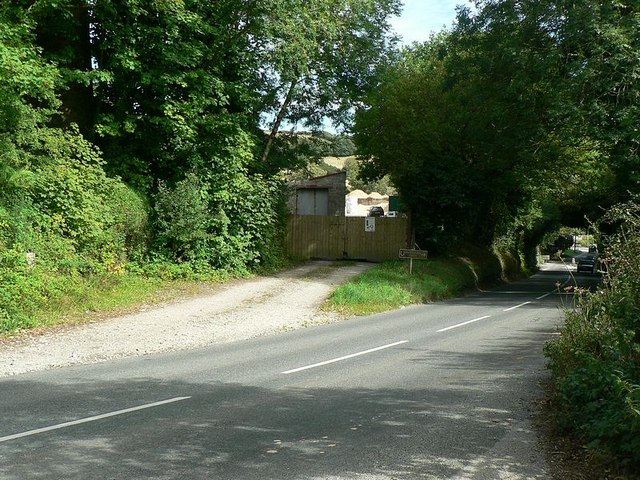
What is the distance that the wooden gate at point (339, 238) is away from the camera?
30906 millimetres

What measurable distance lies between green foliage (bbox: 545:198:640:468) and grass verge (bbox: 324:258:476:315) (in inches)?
439

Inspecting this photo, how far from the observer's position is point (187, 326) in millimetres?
15047

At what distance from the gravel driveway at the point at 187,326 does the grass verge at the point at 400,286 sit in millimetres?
844

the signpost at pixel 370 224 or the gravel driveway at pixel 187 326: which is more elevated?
the signpost at pixel 370 224

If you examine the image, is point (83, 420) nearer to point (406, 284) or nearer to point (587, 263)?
point (406, 284)

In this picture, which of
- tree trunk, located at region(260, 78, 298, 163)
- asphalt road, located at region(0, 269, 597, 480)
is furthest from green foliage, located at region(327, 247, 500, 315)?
asphalt road, located at region(0, 269, 597, 480)

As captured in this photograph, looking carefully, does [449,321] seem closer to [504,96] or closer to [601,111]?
[601,111]

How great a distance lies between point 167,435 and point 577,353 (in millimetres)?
4566

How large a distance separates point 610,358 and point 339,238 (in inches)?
992

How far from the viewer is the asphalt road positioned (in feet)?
18.5

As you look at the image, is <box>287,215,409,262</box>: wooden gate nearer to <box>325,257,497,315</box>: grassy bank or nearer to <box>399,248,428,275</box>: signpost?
<box>325,257,497,315</box>: grassy bank

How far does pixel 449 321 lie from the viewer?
1725 centimetres

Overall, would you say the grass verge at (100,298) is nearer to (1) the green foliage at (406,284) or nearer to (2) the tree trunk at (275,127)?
(1) the green foliage at (406,284)

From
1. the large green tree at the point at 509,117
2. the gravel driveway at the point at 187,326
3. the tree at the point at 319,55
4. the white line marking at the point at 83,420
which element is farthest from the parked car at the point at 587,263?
the white line marking at the point at 83,420
